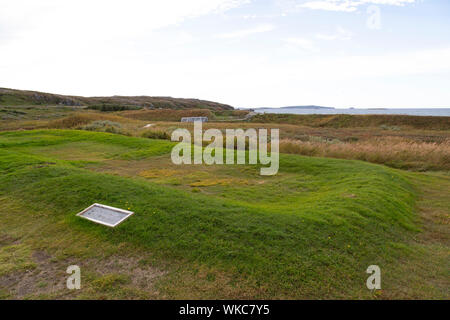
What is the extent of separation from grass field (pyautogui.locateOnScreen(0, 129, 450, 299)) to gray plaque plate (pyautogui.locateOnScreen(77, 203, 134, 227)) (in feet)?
0.68

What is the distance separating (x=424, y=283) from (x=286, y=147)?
43.3 feet

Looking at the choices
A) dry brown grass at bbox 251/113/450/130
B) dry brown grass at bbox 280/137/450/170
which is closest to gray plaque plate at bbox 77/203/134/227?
dry brown grass at bbox 280/137/450/170

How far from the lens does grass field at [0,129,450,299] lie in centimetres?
499

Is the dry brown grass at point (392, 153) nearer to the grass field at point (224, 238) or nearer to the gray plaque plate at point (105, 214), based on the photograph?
the grass field at point (224, 238)

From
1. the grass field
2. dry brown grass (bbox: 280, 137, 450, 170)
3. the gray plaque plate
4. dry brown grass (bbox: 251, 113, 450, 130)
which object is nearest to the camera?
the grass field

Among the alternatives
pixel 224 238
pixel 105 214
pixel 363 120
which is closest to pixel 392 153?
pixel 224 238

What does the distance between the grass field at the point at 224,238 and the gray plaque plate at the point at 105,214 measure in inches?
8.2

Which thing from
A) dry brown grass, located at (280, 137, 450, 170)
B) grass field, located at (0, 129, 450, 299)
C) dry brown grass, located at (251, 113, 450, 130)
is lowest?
grass field, located at (0, 129, 450, 299)

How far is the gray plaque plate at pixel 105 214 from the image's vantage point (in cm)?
713

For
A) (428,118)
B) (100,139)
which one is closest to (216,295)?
(100,139)

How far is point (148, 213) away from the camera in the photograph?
738cm

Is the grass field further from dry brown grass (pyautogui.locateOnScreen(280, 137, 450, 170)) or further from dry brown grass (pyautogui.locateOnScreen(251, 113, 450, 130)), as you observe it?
dry brown grass (pyautogui.locateOnScreen(251, 113, 450, 130))

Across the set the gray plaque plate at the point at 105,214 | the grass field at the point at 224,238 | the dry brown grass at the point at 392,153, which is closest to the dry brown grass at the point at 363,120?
the dry brown grass at the point at 392,153

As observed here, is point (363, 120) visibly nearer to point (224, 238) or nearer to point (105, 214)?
point (224, 238)
